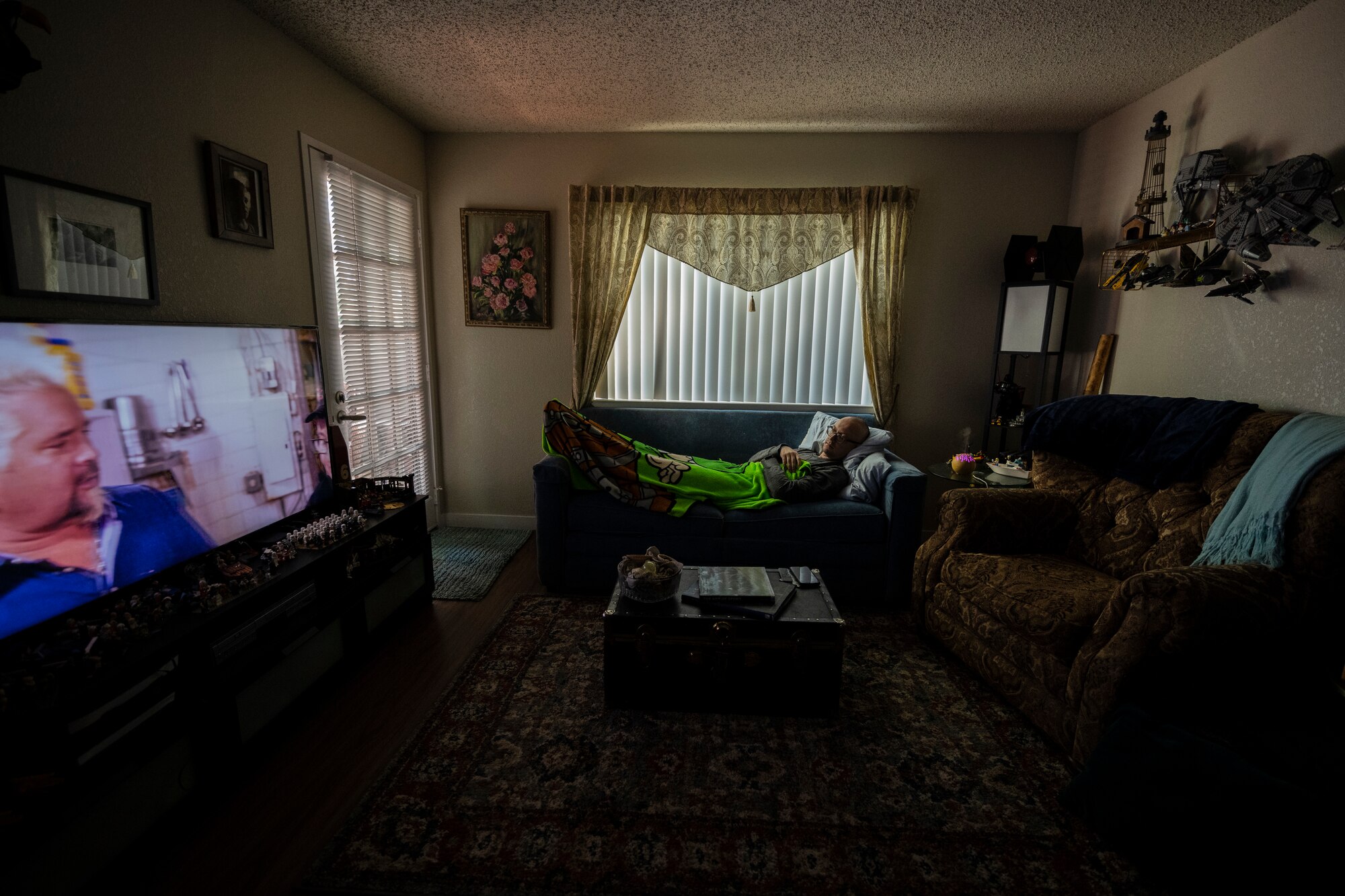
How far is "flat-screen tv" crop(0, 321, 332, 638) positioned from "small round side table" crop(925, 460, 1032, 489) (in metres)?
3.07

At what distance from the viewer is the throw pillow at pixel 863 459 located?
3.07m

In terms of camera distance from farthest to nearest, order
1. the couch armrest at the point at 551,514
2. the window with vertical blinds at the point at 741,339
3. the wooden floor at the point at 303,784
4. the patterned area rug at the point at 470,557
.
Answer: the window with vertical blinds at the point at 741,339 → the patterned area rug at the point at 470,557 → the couch armrest at the point at 551,514 → the wooden floor at the point at 303,784

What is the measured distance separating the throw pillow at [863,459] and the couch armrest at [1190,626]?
133 centimetres

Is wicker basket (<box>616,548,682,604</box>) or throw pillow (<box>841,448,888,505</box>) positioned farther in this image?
throw pillow (<box>841,448,888,505</box>)

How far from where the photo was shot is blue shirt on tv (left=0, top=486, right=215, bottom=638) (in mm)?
1403

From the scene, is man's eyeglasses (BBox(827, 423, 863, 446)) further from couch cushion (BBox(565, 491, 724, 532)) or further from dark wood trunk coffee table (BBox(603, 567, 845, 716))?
dark wood trunk coffee table (BBox(603, 567, 845, 716))

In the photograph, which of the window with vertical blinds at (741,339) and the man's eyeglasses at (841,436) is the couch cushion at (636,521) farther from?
the window with vertical blinds at (741,339)

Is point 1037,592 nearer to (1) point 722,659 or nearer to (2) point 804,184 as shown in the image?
A: (1) point 722,659

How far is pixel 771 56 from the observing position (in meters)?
2.67

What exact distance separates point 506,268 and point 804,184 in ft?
6.32

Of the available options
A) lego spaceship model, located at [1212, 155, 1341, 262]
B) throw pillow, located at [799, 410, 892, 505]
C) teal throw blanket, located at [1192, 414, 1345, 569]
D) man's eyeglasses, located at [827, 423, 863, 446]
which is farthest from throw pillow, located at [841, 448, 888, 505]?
lego spaceship model, located at [1212, 155, 1341, 262]

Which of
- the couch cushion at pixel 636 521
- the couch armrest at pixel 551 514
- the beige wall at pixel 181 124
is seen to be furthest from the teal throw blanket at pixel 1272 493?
the beige wall at pixel 181 124

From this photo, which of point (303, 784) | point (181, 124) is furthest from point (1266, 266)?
point (181, 124)

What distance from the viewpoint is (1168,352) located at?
2855 millimetres
